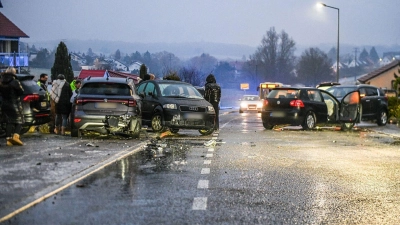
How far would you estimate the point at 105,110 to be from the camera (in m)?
18.6

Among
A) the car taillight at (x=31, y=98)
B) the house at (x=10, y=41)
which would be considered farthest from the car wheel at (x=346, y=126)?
the house at (x=10, y=41)

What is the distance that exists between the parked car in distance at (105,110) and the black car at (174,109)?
196 centimetres

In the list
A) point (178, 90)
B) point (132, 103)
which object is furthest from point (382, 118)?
point (132, 103)

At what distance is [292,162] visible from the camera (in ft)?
45.1

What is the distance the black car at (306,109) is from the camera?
83.9 ft

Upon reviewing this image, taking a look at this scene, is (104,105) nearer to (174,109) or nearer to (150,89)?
(174,109)

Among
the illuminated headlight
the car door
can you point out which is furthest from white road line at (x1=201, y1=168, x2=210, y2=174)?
the car door

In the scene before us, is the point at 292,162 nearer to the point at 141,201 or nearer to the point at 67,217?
the point at 141,201

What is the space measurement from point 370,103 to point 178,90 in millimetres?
10633

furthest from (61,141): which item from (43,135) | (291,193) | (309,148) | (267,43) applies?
(267,43)

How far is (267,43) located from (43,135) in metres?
129

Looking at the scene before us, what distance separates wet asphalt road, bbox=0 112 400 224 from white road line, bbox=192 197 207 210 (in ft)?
0.04

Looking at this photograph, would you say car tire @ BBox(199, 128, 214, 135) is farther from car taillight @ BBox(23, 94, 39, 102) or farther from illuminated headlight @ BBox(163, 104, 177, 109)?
car taillight @ BBox(23, 94, 39, 102)

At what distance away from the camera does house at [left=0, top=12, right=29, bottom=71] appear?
60.6 metres
